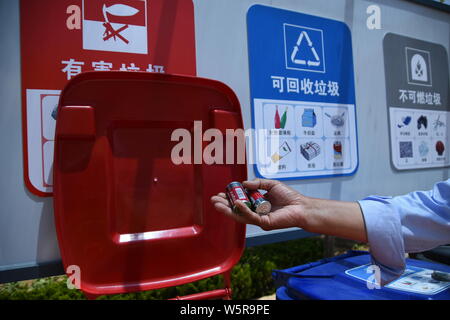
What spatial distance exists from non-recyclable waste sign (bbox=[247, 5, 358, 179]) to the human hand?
0.52 ft

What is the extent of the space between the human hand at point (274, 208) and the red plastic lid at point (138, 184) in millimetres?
87

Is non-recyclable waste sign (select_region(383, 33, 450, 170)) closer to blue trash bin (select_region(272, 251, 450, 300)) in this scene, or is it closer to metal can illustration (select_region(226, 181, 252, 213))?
blue trash bin (select_region(272, 251, 450, 300))

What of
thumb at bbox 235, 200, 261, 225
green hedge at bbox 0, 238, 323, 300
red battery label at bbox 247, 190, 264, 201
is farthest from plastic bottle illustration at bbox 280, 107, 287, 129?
green hedge at bbox 0, 238, 323, 300

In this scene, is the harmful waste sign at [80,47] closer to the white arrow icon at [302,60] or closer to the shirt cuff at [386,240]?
the white arrow icon at [302,60]

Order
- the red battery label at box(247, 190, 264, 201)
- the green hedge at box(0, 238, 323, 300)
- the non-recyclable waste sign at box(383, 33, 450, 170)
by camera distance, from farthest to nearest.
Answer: the green hedge at box(0, 238, 323, 300)
the non-recyclable waste sign at box(383, 33, 450, 170)
the red battery label at box(247, 190, 264, 201)

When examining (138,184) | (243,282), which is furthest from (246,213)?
(243,282)

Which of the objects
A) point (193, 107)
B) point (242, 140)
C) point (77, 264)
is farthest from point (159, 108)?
point (77, 264)

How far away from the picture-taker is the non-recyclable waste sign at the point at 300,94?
1.29 metres

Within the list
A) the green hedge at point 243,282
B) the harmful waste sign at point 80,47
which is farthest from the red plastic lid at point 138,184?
the green hedge at point 243,282

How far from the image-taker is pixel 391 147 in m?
1.62

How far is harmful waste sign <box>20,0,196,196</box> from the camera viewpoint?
0.98m

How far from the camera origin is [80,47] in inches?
40.9

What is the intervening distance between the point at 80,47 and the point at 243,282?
87.1 inches
